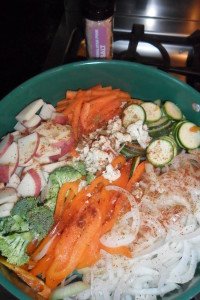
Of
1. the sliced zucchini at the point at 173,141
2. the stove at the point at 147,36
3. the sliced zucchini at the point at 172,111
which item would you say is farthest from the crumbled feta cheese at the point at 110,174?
the stove at the point at 147,36

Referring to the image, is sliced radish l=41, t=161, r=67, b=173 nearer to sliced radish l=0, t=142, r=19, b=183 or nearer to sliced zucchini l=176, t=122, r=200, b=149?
sliced radish l=0, t=142, r=19, b=183

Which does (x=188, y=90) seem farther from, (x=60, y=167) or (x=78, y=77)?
(x=60, y=167)

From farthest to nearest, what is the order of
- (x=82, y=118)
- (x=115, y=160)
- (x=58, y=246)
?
(x=82, y=118), (x=115, y=160), (x=58, y=246)

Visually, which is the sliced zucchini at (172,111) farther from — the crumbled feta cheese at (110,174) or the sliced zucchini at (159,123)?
the crumbled feta cheese at (110,174)

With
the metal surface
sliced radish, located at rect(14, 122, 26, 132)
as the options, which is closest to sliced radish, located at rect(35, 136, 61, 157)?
sliced radish, located at rect(14, 122, 26, 132)

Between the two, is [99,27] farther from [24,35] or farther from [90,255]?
[24,35]

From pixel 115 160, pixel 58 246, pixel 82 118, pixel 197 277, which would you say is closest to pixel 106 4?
pixel 82 118
